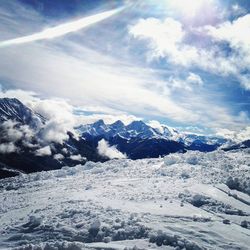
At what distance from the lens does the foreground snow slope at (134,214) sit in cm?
2016

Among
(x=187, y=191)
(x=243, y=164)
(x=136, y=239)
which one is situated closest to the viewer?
(x=136, y=239)

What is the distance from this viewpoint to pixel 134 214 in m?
23.8

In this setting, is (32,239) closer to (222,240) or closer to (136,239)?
(136,239)

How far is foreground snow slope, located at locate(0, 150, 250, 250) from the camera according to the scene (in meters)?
20.2

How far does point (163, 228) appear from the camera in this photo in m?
22.0

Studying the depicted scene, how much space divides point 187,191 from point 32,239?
49.0ft

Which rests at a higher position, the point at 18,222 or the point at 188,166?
the point at 188,166

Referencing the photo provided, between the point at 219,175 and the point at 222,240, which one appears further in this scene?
the point at 219,175

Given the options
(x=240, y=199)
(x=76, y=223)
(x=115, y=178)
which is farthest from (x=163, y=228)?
(x=115, y=178)

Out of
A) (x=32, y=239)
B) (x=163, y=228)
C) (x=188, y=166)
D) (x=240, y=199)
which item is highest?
(x=188, y=166)

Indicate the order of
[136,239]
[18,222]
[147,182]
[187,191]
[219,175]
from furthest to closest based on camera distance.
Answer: [219,175] < [147,182] < [187,191] < [18,222] < [136,239]

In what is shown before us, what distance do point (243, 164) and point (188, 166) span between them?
8.79 meters

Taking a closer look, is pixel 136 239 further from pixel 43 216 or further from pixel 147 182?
pixel 147 182

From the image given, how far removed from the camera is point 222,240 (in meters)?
21.5
